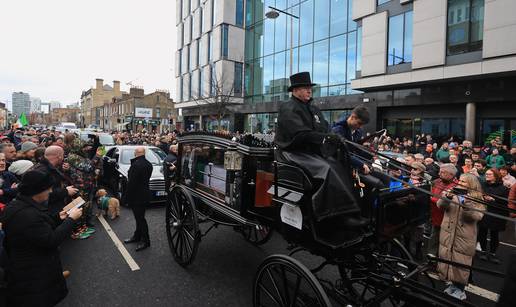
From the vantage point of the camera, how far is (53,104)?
135375mm

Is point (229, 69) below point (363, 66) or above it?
above

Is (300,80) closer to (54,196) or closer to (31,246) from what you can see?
(31,246)

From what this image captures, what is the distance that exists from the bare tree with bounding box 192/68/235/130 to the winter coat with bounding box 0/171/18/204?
2566 centimetres

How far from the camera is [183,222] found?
4598 millimetres

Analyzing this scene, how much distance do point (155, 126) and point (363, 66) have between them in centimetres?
4489

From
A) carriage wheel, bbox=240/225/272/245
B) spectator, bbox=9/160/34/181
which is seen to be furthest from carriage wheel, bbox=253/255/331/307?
→ spectator, bbox=9/160/34/181

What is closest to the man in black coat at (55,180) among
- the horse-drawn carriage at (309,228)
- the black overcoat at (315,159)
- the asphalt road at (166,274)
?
the asphalt road at (166,274)

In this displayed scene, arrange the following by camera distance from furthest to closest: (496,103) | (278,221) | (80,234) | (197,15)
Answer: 1. (197,15)
2. (496,103)
3. (80,234)
4. (278,221)

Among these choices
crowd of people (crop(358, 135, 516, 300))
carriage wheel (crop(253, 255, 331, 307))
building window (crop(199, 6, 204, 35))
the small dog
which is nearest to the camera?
carriage wheel (crop(253, 255, 331, 307))

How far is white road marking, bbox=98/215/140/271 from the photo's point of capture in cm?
477

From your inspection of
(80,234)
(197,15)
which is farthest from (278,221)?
(197,15)

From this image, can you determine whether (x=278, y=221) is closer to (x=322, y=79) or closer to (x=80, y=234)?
(x=80, y=234)

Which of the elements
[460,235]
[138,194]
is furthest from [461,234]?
[138,194]

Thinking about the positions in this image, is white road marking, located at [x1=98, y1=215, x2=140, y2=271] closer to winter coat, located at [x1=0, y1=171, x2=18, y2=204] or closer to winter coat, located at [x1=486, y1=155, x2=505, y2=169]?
winter coat, located at [x1=0, y1=171, x2=18, y2=204]
